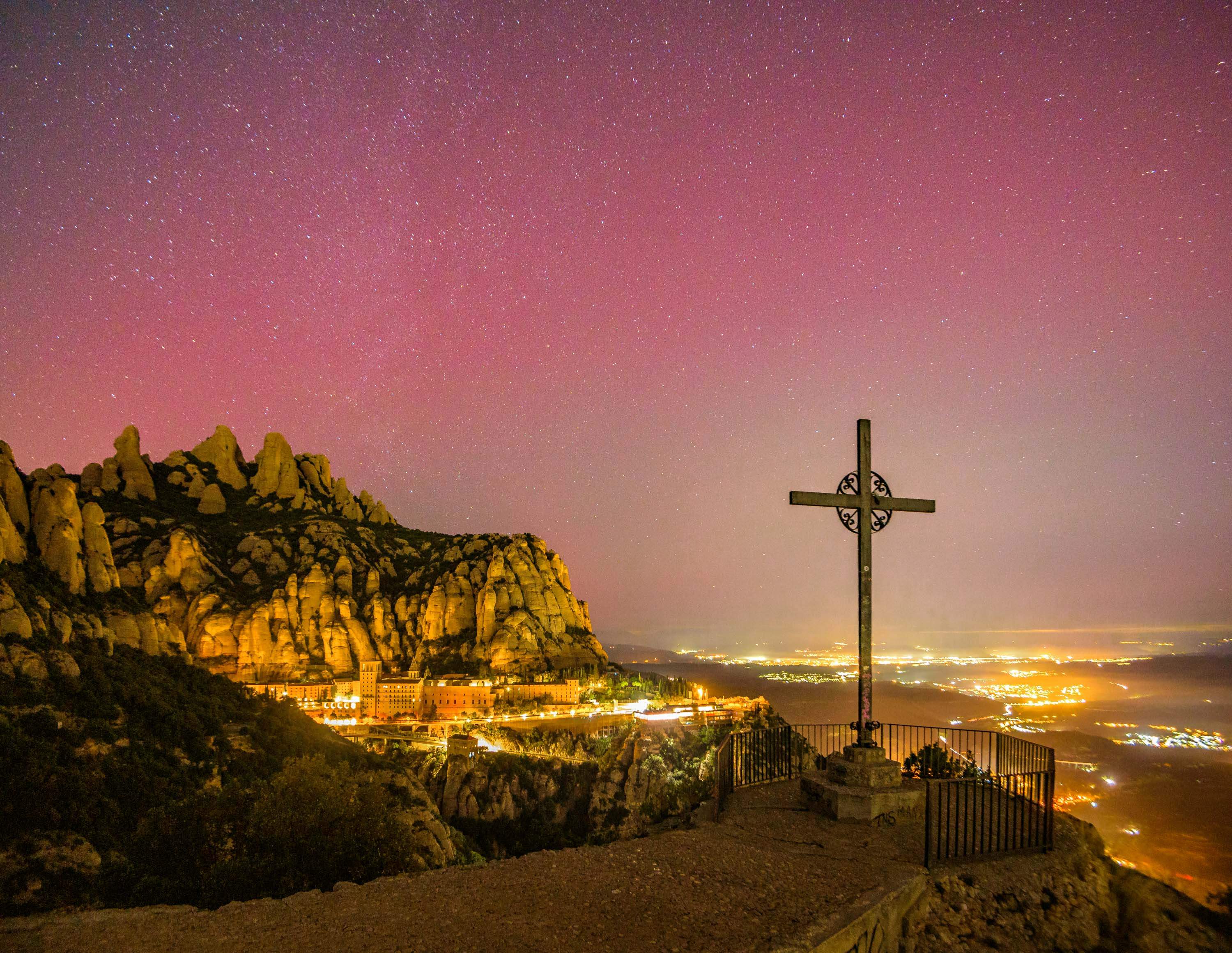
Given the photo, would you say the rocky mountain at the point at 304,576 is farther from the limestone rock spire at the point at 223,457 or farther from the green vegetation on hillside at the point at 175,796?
the green vegetation on hillside at the point at 175,796

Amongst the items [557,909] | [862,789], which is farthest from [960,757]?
[557,909]

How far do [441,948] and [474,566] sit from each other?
10143 centimetres

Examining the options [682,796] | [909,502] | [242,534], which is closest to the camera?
[909,502]

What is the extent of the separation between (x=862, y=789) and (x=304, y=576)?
97.1m

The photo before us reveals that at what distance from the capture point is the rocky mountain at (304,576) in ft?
267

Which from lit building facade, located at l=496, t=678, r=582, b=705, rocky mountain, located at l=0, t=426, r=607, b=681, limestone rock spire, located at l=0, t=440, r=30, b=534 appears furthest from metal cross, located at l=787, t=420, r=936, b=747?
lit building facade, located at l=496, t=678, r=582, b=705

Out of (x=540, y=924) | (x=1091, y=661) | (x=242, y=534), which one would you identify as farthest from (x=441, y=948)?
(x=1091, y=661)

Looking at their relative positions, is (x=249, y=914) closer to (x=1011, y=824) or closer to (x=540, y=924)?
(x=540, y=924)

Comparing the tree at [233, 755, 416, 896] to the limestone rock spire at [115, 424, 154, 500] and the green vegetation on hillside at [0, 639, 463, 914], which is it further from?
the limestone rock spire at [115, 424, 154, 500]

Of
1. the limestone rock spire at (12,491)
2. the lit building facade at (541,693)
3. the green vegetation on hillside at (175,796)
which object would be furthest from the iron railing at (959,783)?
the lit building facade at (541,693)

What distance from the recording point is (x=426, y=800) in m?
31.4

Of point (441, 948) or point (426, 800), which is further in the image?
point (426, 800)

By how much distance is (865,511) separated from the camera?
911 centimetres

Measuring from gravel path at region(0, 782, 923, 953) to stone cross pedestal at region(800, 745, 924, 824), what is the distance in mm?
837
